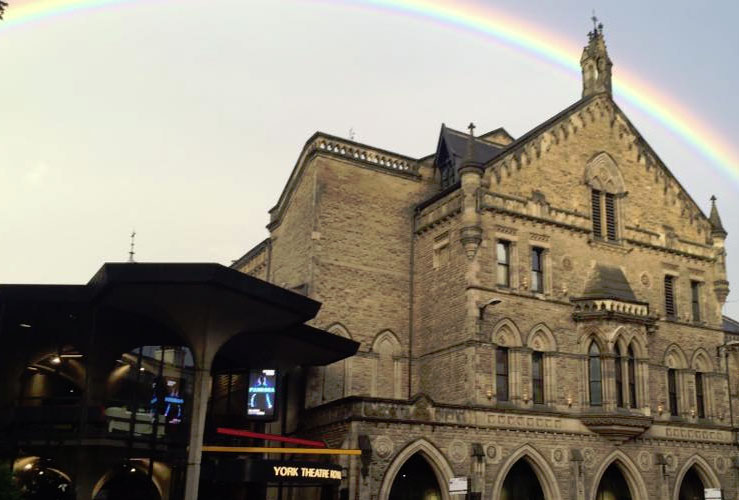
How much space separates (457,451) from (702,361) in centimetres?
1545

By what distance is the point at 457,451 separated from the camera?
104ft

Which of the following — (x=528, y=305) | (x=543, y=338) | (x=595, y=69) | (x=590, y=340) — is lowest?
(x=543, y=338)

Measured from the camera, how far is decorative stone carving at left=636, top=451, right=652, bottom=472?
36.4 meters

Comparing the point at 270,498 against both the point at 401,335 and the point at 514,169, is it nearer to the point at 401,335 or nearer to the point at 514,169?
the point at 401,335

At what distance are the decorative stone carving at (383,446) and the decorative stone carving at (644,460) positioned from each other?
12.3 meters

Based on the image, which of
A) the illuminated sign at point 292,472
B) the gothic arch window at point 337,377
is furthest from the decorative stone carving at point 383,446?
the gothic arch window at point 337,377

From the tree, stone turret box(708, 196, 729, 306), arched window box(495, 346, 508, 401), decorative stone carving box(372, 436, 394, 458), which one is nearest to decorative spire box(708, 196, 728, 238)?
stone turret box(708, 196, 729, 306)

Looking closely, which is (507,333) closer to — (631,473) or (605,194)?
(631,473)

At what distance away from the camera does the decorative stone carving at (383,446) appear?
29.8 meters

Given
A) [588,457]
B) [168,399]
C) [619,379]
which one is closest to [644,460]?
[588,457]

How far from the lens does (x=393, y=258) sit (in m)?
39.2

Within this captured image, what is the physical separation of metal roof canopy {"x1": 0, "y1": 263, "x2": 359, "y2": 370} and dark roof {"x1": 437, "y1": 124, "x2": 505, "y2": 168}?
12067 mm

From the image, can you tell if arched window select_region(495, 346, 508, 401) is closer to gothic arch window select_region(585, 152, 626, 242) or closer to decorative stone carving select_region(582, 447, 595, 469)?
decorative stone carving select_region(582, 447, 595, 469)

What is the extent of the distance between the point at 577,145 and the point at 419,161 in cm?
733
